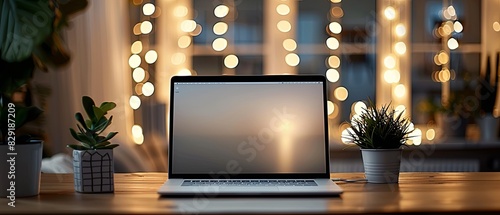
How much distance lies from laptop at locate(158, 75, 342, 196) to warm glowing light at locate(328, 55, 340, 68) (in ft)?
6.41

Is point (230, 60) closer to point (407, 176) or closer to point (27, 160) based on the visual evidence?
point (407, 176)

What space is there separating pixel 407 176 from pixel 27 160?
0.91 metres

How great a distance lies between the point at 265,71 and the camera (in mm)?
3477

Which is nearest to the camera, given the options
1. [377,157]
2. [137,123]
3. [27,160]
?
[27,160]

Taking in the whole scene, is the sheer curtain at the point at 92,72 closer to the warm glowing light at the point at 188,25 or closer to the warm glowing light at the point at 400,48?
the warm glowing light at the point at 188,25

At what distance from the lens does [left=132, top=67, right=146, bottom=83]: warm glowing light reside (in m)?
3.37

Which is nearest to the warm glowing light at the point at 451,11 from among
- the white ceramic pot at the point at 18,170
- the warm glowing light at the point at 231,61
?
the warm glowing light at the point at 231,61

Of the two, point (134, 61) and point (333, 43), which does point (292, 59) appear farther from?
point (134, 61)

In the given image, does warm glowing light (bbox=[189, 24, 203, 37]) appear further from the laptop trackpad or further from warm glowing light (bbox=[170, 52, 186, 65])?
the laptop trackpad

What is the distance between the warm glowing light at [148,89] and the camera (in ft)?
11.0

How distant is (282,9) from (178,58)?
598 millimetres

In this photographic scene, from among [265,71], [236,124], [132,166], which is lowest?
[132,166]

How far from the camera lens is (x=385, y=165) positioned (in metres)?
1.52

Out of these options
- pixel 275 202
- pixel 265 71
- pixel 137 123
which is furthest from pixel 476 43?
pixel 275 202
